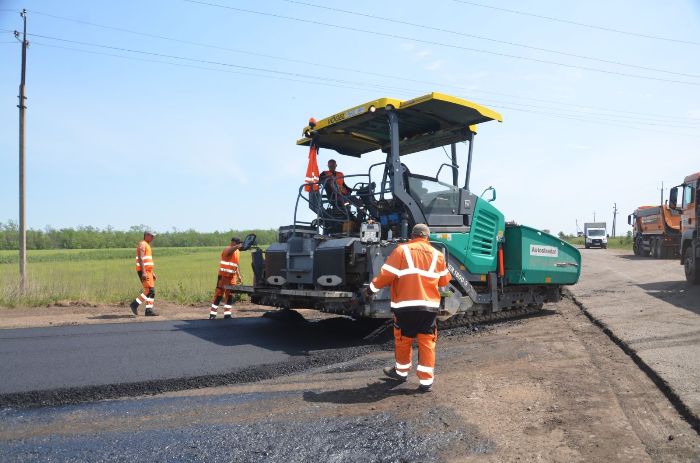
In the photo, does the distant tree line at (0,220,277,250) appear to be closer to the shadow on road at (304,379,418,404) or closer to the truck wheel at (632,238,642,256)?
the truck wheel at (632,238,642,256)

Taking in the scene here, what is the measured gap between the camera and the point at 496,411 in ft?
12.0

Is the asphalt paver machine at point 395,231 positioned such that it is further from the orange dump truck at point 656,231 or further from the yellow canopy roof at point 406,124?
the orange dump truck at point 656,231

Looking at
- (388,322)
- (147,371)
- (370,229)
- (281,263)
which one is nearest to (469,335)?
(388,322)

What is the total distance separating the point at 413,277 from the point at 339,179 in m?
2.88

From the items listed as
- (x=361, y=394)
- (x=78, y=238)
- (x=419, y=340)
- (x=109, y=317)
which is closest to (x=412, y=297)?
(x=419, y=340)

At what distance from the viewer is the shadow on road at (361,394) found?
158 inches

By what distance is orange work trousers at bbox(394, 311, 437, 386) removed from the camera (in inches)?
166

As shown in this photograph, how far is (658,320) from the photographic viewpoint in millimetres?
6914

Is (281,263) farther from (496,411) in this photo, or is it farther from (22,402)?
(496,411)

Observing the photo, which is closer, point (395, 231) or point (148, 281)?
point (395, 231)

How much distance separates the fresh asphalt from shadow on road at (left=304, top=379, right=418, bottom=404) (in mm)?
879

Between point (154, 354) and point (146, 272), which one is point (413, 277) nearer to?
point (154, 354)

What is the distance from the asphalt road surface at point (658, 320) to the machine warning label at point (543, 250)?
3.25 feet

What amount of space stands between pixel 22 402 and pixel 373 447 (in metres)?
2.68
